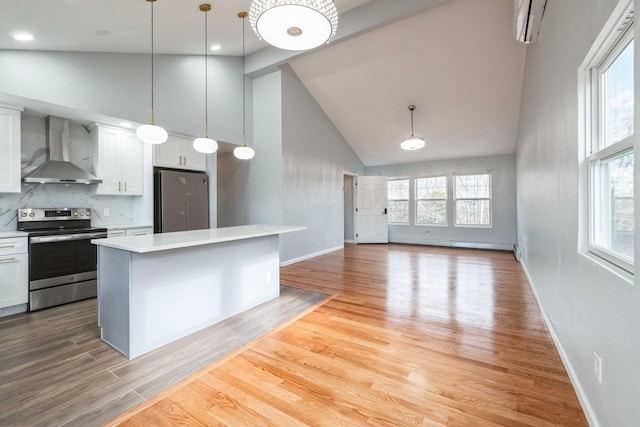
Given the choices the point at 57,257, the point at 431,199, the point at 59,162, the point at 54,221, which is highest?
the point at 59,162

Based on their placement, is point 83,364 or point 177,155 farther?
point 177,155

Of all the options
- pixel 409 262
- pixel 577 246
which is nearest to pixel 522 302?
pixel 577 246

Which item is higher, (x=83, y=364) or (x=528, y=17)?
(x=528, y=17)

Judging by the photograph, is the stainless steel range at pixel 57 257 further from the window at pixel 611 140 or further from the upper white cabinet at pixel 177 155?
the window at pixel 611 140

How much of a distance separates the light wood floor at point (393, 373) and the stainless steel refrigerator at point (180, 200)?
280cm

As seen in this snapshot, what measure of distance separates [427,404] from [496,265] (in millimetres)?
4636

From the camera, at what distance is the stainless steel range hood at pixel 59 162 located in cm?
361

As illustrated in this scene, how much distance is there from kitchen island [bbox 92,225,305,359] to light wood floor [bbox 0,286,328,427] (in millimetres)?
121

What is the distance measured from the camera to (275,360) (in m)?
2.24

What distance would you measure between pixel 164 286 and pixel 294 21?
2.25m

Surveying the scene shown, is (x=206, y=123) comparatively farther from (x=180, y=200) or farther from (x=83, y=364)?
(x=83, y=364)

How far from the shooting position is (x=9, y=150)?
3.25m

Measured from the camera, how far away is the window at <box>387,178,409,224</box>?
865cm

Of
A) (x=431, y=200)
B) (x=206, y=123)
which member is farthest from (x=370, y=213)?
(x=206, y=123)
